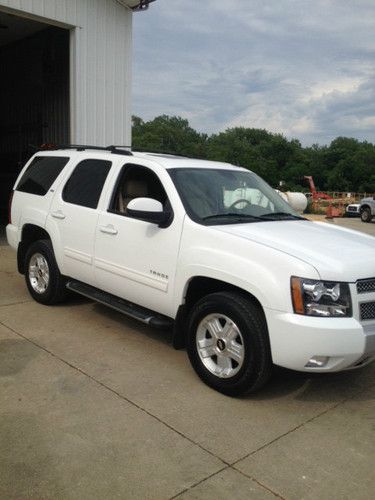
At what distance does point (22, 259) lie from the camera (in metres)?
6.39

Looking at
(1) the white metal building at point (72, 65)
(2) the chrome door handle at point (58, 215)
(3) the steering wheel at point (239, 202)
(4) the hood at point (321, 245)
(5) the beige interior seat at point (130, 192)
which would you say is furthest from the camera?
(1) the white metal building at point (72, 65)

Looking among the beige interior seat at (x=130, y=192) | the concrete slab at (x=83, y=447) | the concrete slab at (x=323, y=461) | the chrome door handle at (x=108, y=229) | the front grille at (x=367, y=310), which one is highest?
the beige interior seat at (x=130, y=192)

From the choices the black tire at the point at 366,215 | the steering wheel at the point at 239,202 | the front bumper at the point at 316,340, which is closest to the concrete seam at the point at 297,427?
the front bumper at the point at 316,340

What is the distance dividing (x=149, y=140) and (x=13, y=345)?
11145 centimetres

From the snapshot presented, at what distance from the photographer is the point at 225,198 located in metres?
4.67

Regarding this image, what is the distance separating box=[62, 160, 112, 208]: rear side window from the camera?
5277 mm

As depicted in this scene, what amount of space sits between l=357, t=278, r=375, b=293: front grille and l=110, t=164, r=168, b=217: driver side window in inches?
83.5

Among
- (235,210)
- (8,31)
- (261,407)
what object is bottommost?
(261,407)

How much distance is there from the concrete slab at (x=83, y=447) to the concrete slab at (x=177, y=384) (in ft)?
0.58

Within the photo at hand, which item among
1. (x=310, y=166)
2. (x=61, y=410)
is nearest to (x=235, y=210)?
(x=61, y=410)

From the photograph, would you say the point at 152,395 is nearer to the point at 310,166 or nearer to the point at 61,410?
the point at 61,410

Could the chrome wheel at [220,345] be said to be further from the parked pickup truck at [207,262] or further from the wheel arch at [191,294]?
the wheel arch at [191,294]

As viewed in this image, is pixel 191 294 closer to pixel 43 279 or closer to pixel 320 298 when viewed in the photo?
pixel 320 298

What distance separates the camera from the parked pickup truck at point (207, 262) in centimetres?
349
